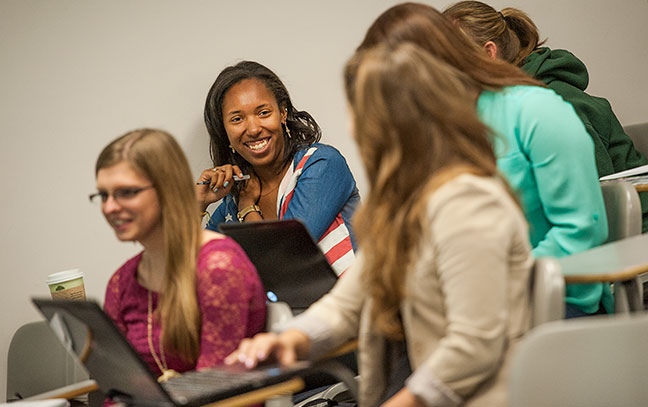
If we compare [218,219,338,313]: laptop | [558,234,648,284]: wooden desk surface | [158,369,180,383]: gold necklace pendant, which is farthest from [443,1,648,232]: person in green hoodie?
[158,369,180,383]: gold necklace pendant

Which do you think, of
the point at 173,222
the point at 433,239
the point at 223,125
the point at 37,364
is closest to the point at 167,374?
the point at 173,222

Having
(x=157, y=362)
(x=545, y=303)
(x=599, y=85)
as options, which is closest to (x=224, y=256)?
(x=157, y=362)

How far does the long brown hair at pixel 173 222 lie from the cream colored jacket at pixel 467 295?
0.50m

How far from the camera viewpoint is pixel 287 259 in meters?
1.99

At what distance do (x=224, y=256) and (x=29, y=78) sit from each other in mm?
1674

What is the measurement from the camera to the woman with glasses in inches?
64.1

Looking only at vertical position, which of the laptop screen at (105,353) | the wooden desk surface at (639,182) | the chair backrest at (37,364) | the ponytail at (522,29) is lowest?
the chair backrest at (37,364)

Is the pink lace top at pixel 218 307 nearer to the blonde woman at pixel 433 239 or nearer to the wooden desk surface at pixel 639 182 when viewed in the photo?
the blonde woman at pixel 433 239

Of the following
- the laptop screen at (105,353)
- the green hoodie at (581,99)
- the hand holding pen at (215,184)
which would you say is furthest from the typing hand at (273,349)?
the green hoodie at (581,99)

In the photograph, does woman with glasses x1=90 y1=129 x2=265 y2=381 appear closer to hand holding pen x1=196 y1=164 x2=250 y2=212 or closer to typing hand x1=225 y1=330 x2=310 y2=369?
typing hand x1=225 y1=330 x2=310 y2=369

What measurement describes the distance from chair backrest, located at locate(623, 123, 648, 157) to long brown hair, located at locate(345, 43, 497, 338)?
2512mm

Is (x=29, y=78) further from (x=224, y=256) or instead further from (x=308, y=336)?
(x=308, y=336)

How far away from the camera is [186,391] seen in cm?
131

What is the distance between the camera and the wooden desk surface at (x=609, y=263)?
1523mm
